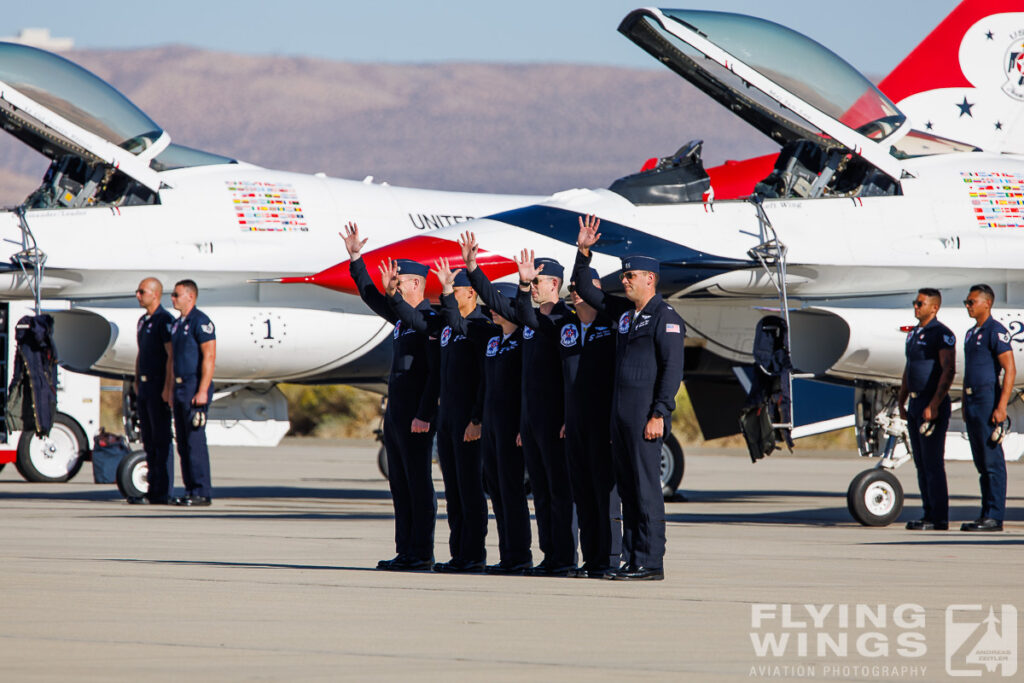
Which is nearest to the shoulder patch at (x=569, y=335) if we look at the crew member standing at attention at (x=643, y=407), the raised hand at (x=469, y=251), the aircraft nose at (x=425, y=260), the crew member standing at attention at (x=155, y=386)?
the crew member standing at attention at (x=643, y=407)

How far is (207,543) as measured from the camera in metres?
9.38

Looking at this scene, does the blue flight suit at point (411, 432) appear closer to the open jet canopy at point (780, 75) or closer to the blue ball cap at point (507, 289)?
the blue ball cap at point (507, 289)

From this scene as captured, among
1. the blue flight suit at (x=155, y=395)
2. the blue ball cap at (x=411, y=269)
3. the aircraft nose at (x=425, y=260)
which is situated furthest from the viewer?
the blue flight suit at (x=155, y=395)

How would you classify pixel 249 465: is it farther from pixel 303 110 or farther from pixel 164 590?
pixel 303 110

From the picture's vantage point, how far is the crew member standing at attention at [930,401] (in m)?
11.1

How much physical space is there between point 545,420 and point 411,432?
0.76 meters

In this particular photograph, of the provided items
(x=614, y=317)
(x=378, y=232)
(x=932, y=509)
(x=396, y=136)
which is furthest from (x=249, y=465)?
(x=396, y=136)

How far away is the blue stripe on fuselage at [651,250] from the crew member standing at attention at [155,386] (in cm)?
310

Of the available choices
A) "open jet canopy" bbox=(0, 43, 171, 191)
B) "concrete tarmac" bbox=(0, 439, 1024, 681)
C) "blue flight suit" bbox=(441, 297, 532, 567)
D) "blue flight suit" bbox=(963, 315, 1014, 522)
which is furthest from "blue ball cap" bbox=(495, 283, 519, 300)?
"open jet canopy" bbox=(0, 43, 171, 191)

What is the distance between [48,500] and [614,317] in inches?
301

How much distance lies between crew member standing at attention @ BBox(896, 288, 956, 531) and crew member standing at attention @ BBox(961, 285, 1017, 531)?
18cm

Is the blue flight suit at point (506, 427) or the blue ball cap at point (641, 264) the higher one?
the blue ball cap at point (641, 264)

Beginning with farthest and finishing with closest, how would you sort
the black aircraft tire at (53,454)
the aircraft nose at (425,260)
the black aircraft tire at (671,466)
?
the black aircraft tire at (53,454)
the black aircraft tire at (671,466)
the aircraft nose at (425,260)

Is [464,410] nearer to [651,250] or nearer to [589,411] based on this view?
[589,411]
